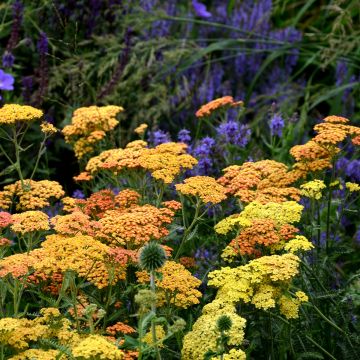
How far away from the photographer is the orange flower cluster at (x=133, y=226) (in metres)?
2.83

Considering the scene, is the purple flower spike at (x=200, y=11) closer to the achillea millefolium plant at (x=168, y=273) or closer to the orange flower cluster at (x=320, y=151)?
the achillea millefolium plant at (x=168, y=273)

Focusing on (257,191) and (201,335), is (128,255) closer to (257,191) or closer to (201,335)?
(201,335)

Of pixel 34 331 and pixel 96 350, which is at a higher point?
pixel 96 350

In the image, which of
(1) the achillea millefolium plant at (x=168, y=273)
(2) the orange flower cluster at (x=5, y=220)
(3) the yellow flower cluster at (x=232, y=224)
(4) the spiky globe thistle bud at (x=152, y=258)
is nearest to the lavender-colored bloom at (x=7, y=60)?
(1) the achillea millefolium plant at (x=168, y=273)

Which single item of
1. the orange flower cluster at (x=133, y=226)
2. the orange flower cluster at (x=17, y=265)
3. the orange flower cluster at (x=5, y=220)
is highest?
the orange flower cluster at (x=133, y=226)

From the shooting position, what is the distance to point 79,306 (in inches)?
117

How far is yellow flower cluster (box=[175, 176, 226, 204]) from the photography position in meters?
3.10

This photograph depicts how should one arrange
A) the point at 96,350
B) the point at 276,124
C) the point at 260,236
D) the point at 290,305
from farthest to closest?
the point at 276,124
the point at 260,236
the point at 290,305
the point at 96,350

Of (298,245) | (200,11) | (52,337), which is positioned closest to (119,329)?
(52,337)

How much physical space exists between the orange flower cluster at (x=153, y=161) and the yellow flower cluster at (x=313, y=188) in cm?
43

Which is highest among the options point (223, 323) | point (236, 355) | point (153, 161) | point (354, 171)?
point (153, 161)

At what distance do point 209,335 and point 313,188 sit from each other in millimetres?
830

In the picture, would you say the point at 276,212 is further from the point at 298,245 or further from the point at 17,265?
the point at 17,265

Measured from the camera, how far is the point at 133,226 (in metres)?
2.85
